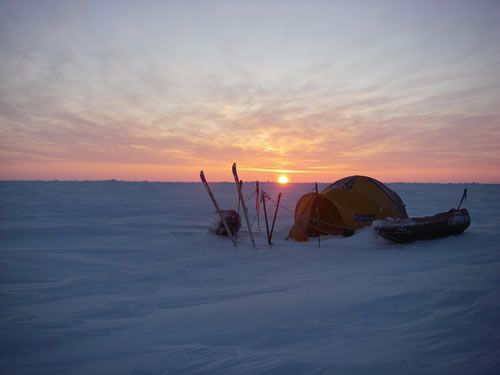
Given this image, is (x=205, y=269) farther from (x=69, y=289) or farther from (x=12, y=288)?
(x=12, y=288)

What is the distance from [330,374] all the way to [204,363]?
141cm

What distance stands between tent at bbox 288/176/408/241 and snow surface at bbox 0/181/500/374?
2.30 meters

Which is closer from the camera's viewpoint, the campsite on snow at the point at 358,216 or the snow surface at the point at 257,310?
the snow surface at the point at 257,310

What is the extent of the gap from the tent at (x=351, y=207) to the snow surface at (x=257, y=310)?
2.30m

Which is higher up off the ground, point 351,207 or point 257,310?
point 351,207

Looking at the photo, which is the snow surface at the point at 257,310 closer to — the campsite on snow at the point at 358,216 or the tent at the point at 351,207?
the campsite on snow at the point at 358,216

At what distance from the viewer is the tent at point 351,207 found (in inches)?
511

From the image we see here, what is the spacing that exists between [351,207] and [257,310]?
28.7ft

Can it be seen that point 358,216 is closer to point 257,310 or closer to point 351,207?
point 351,207

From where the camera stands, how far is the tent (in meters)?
13.0

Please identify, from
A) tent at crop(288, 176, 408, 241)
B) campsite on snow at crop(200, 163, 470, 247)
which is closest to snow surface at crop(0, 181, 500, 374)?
campsite on snow at crop(200, 163, 470, 247)

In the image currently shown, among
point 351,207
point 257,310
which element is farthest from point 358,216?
point 257,310

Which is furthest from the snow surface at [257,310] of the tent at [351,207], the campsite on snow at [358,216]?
the tent at [351,207]

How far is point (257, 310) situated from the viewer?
5406mm
